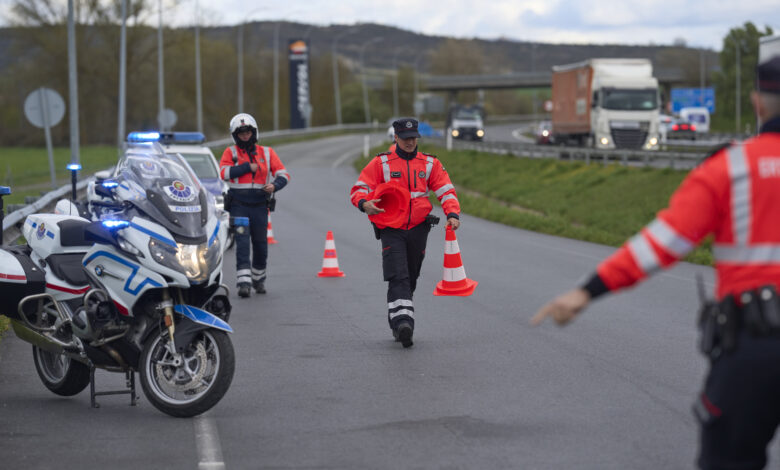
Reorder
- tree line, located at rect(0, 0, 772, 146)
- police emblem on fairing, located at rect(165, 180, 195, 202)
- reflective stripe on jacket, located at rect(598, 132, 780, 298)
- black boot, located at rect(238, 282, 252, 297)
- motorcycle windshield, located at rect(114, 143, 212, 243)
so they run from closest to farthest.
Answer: reflective stripe on jacket, located at rect(598, 132, 780, 298) < motorcycle windshield, located at rect(114, 143, 212, 243) < police emblem on fairing, located at rect(165, 180, 195, 202) < black boot, located at rect(238, 282, 252, 297) < tree line, located at rect(0, 0, 772, 146)

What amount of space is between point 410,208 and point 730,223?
19.8 ft

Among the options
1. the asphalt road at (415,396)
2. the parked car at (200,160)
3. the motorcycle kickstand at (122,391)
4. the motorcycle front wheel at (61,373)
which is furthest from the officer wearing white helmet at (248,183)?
the motorcycle kickstand at (122,391)

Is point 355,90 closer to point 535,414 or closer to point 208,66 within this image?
point 208,66

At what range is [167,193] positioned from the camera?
23.6 ft

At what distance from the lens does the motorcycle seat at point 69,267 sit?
24.3ft

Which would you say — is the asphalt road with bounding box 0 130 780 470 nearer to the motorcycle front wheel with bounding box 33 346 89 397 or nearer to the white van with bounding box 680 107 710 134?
the motorcycle front wheel with bounding box 33 346 89 397

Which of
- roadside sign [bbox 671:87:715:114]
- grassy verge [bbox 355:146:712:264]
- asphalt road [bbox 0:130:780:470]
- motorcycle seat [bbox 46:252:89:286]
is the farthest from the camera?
roadside sign [bbox 671:87:715:114]

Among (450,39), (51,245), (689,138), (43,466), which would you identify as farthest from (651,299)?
(450,39)

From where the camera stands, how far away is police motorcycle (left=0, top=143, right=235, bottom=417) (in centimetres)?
696

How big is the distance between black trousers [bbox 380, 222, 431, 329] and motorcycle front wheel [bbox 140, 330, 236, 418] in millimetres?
2876

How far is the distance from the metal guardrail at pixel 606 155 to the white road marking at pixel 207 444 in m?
25.0

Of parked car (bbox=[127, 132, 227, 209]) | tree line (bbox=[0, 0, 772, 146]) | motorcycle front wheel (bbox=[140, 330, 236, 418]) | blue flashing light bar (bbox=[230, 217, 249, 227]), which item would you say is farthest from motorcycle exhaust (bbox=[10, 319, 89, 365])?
tree line (bbox=[0, 0, 772, 146])

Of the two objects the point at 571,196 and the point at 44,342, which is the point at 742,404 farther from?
the point at 571,196

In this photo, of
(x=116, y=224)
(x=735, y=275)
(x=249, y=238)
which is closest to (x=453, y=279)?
(x=249, y=238)
